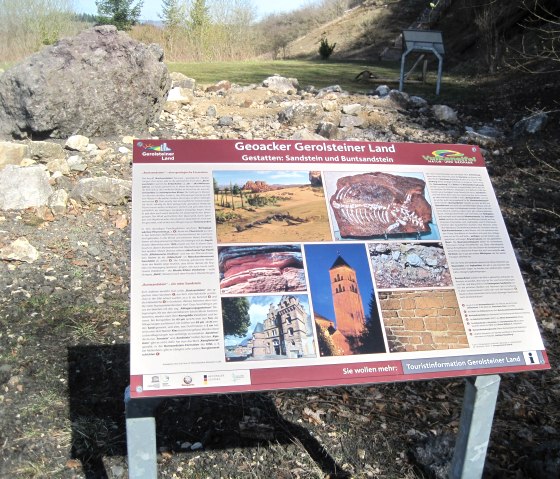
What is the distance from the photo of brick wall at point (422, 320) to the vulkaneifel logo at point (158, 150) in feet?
3.01

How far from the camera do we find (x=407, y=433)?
10.9 ft

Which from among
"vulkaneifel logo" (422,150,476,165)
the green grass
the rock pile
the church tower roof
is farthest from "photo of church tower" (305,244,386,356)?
the green grass

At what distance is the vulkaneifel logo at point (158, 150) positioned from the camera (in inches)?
93.6

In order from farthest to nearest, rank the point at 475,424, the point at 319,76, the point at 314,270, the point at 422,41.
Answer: the point at 319,76 → the point at 422,41 → the point at 475,424 → the point at 314,270

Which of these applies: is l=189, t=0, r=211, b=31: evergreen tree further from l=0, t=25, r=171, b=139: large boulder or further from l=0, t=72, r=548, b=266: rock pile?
l=0, t=25, r=171, b=139: large boulder

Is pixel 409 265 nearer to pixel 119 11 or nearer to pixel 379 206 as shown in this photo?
pixel 379 206

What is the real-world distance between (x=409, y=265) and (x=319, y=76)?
12424 mm

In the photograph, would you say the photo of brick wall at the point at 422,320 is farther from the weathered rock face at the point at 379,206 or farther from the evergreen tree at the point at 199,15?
the evergreen tree at the point at 199,15

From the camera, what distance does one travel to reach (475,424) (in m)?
2.38

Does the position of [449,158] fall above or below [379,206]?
above

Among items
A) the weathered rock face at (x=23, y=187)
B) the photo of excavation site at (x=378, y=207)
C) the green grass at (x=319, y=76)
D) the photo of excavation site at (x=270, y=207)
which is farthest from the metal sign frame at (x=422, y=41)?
the photo of excavation site at (x=270, y=207)

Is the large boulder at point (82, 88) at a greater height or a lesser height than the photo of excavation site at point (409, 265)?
greater

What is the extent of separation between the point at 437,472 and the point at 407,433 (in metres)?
0.33

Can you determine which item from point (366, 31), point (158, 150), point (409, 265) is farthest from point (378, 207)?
point (366, 31)
